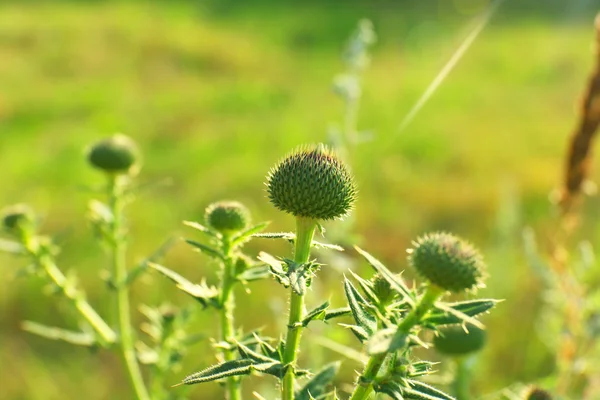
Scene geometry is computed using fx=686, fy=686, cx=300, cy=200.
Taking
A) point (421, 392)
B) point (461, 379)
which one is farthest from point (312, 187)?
point (461, 379)

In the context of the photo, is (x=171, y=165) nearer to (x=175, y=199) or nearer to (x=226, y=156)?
(x=226, y=156)

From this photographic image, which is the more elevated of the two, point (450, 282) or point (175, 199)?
point (175, 199)

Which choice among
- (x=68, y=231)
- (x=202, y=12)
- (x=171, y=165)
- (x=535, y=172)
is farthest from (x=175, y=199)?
(x=202, y=12)

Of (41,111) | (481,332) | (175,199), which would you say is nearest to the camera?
(481,332)

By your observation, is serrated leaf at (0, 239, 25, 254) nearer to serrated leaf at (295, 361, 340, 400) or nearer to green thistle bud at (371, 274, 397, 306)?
serrated leaf at (295, 361, 340, 400)

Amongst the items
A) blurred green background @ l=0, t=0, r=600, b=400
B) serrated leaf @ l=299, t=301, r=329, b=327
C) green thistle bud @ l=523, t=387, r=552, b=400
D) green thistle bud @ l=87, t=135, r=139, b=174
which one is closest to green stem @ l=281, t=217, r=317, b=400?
serrated leaf @ l=299, t=301, r=329, b=327

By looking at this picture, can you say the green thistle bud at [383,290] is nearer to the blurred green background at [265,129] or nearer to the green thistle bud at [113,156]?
the blurred green background at [265,129]

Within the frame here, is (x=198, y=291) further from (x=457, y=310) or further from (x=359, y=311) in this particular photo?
(x=457, y=310)

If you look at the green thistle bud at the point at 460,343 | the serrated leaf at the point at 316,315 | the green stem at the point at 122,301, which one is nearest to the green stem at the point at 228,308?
the serrated leaf at the point at 316,315
